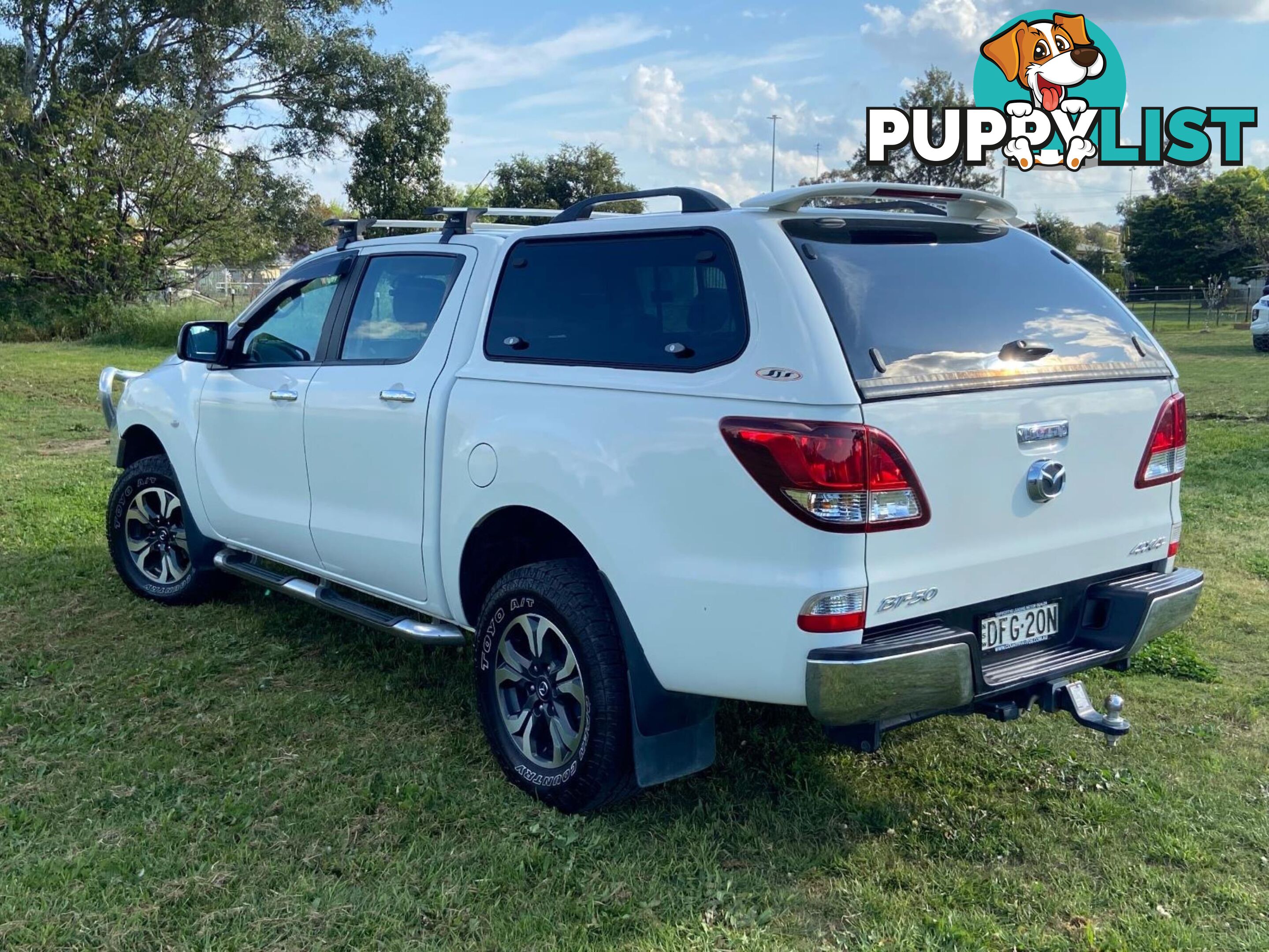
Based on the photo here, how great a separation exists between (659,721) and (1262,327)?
23317 millimetres

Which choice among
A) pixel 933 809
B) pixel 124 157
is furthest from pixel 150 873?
pixel 124 157

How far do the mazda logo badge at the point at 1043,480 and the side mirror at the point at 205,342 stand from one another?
3.66 m

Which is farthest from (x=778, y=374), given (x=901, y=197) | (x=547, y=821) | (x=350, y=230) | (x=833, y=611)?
(x=350, y=230)

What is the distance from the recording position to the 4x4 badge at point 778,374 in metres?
2.94

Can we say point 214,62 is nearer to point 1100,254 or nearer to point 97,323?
point 97,323

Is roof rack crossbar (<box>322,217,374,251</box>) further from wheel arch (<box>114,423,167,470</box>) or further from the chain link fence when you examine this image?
the chain link fence

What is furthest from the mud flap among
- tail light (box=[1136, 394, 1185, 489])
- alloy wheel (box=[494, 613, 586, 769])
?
tail light (box=[1136, 394, 1185, 489])

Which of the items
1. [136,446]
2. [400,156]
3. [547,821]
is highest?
[400,156]

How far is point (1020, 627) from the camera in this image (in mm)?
3324

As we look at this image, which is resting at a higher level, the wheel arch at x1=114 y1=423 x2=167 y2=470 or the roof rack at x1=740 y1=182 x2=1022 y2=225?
the roof rack at x1=740 y1=182 x2=1022 y2=225

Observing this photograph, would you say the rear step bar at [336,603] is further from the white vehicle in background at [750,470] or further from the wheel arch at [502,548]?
the wheel arch at [502,548]

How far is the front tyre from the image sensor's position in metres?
3.39

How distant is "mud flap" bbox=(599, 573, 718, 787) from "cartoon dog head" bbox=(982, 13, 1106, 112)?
2289 centimetres

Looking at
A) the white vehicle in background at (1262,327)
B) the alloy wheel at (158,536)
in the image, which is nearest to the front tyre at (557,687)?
the alloy wheel at (158,536)
